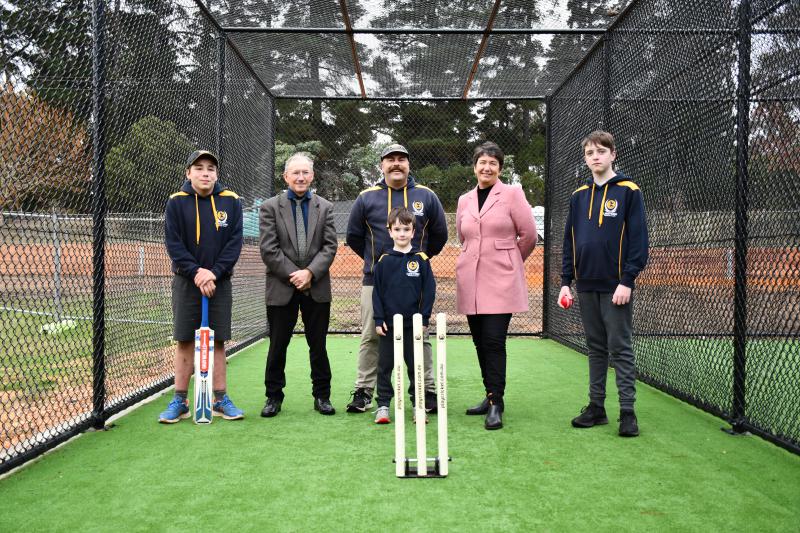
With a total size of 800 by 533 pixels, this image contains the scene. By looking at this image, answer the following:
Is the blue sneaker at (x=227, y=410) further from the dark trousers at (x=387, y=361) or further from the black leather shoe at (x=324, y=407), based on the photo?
the dark trousers at (x=387, y=361)

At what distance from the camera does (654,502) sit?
2600 millimetres

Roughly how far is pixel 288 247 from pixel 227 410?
1.08 meters

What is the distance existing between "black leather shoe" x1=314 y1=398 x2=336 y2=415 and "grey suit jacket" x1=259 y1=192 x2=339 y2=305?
0.65 meters

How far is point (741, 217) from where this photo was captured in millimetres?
3719

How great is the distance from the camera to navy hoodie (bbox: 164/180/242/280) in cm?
Answer: 382

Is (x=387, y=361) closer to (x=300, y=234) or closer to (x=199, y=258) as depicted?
(x=300, y=234)

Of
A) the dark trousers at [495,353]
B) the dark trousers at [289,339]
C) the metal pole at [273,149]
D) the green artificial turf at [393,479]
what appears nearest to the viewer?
the green artificial turf at [393,479]

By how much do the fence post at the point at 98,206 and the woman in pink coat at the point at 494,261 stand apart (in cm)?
213

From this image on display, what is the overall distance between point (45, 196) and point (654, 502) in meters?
3.40

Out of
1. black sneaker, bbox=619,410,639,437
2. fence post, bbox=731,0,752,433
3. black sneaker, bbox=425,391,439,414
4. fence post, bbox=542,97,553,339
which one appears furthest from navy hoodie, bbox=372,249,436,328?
fence post, bbox=542,97,553,339

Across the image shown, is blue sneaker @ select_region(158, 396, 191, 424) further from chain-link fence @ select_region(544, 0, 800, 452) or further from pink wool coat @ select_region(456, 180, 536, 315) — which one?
chain-link fence @ select_region(544, 0, 800, 452)

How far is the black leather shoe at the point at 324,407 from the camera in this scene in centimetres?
409

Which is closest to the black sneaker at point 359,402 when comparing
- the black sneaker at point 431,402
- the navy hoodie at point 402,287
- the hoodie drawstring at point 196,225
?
the black sneaker at point 431,402

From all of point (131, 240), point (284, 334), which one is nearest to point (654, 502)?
point (284, 334)
